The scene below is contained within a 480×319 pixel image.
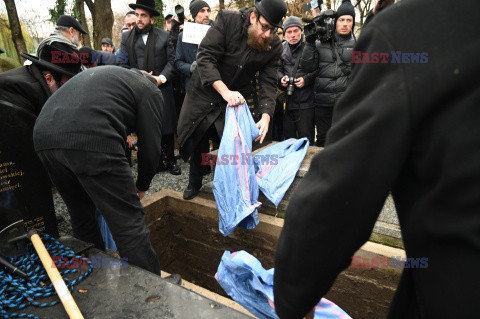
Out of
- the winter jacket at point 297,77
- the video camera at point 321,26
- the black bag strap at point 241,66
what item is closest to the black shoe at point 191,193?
the black bag strap at point 241,66

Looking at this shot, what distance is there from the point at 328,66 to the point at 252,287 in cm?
319

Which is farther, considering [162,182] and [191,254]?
[162,182]

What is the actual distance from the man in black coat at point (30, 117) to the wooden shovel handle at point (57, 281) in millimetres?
600

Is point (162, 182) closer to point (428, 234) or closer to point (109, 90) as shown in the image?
point (109, 90)

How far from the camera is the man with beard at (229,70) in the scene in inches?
114

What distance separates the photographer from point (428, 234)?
67 cm

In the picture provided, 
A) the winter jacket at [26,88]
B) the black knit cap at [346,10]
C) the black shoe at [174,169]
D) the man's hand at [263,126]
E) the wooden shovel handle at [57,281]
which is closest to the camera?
the wooden shovel handle at [57,281]

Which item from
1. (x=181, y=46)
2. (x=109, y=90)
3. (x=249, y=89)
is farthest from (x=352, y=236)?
(x=181, y=46)

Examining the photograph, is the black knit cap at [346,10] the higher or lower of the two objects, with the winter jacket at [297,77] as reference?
higher

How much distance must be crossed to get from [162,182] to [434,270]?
3.98m

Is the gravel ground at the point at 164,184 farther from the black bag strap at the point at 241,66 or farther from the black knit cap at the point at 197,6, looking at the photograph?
the black knit cap at the point at 197,6

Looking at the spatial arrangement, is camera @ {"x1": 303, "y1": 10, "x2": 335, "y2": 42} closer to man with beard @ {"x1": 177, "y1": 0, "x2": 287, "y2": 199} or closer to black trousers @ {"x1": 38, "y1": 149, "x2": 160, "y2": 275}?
man with beard @ {"x1": 177, "y1": 0, "x2": 287, "y2": 199}

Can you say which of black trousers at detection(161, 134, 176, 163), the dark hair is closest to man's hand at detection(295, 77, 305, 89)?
black trousers at detection(161, 134, 176, 163)

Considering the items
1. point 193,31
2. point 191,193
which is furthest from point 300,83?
point 191,193
